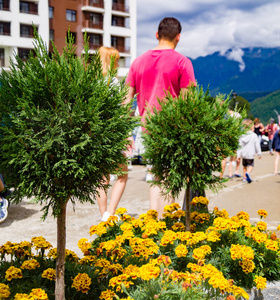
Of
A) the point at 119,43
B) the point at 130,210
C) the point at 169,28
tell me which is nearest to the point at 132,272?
the point at 169,28

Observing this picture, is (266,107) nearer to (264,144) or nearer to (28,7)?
(28,7)

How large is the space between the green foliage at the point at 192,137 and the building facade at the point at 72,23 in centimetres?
3718

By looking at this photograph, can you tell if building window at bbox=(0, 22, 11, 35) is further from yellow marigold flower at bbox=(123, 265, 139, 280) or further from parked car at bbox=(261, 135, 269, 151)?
yellow marigold flower at bbox=(123, 265, 139, 280)

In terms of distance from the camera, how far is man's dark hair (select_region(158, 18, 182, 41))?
4.04m

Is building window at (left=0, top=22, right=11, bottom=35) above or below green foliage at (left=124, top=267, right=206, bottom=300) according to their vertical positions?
above

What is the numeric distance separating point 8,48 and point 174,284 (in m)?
40.6

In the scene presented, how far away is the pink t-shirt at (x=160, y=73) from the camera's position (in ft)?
12.7

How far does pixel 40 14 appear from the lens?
3950 cm

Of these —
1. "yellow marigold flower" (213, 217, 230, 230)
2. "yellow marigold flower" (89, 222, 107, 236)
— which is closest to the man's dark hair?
"yellow marigold flower" (213, 217, 230, 230)

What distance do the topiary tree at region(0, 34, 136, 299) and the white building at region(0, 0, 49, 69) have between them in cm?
3847

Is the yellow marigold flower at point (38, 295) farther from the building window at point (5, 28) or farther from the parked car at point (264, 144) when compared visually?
the building window at point (5, 28)

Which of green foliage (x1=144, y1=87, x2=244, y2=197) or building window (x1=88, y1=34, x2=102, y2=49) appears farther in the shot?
building window (x1=88, y1=34, x2=102, y2=49)

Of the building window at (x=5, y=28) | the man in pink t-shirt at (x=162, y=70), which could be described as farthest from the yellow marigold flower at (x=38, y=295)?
the building window at (x=5, y=28)

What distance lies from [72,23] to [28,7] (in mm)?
5488
